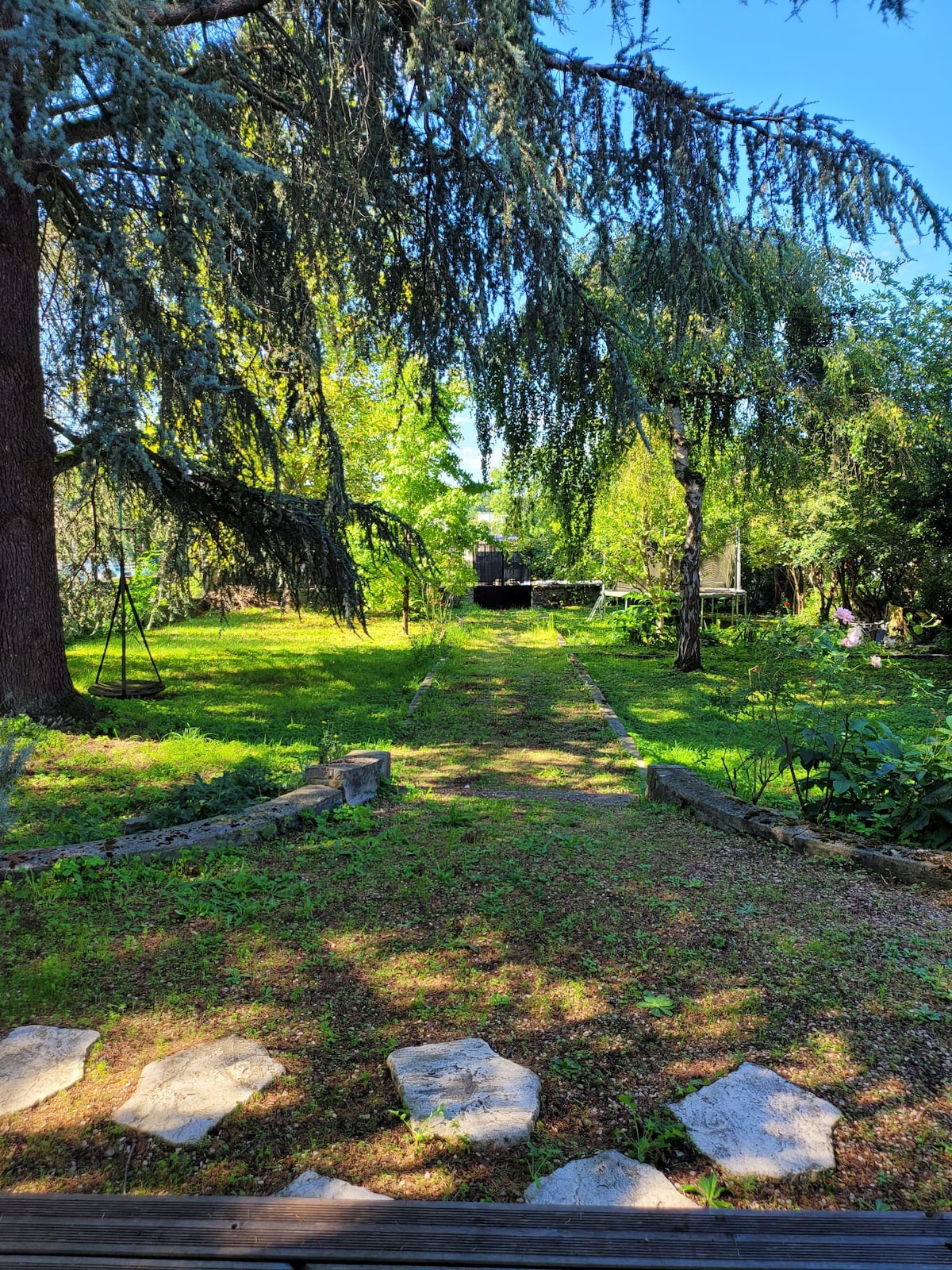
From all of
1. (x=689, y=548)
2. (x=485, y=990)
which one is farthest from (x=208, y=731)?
(x=689, y=548)

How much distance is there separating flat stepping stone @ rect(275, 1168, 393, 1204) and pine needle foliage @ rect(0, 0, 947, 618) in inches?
119

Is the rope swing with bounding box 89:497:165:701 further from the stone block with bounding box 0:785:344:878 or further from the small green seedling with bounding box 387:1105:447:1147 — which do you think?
the small green seedling with bounding box 387:1105:447:1147

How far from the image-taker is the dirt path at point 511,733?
5938 mm

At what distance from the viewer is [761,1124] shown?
1.77 meters


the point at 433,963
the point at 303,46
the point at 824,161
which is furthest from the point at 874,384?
the point at 433,963

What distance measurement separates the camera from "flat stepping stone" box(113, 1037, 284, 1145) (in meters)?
1.78

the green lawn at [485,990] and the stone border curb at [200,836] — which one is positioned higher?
the stone border curb at [200,836]

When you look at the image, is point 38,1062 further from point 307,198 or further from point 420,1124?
point 307,198

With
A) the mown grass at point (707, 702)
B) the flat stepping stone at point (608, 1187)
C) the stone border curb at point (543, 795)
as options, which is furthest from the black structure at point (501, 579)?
the flat stepping stone at point (608, 1187)

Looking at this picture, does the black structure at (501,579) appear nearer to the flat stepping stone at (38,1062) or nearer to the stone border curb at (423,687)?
the stone border curb at (423,687)

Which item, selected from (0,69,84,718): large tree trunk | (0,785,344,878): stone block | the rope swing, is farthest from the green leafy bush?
(0,785,344,878): stone block

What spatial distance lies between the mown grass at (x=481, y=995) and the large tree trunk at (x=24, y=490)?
353cm

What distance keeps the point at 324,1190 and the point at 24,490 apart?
238 inches

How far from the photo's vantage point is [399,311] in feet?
15.3
